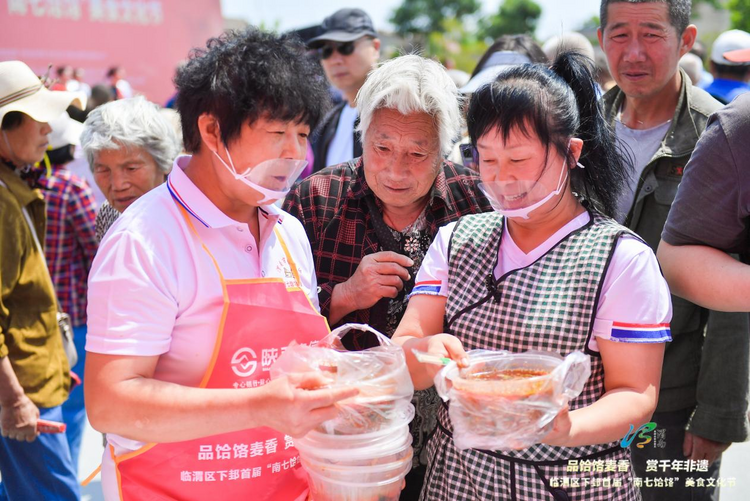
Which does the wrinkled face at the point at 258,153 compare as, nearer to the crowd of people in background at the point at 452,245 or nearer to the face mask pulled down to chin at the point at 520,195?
the crowd of people in background at the point at 452,245

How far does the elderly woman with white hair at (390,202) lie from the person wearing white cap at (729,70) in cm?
381

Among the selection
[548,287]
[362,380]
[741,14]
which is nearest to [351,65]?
[548,287]

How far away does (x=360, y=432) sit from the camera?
1.49m

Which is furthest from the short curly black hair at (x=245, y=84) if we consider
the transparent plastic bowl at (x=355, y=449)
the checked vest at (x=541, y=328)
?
the transparent plastic bowl at (x=355, y=449)

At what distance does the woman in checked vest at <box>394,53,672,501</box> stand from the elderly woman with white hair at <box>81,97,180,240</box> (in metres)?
1.67

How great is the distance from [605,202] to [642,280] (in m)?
0.34

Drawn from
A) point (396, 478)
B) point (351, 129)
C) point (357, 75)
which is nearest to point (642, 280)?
point (396, 478)

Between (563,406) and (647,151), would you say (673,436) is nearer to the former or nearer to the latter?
(647,151)

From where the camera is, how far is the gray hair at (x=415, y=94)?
7.07 feet

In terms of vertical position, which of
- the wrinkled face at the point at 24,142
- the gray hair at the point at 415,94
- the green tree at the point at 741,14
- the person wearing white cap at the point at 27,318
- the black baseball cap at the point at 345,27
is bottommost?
the person wearing white cap at the point at 27,318

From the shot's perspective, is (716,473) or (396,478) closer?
(396,478)

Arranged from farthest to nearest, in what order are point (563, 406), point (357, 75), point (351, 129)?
point (357, 75) < point (351, 129) < point (563, 406)

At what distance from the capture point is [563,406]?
1334mm

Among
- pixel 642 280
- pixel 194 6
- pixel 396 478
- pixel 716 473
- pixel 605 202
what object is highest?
pixel 194 6
